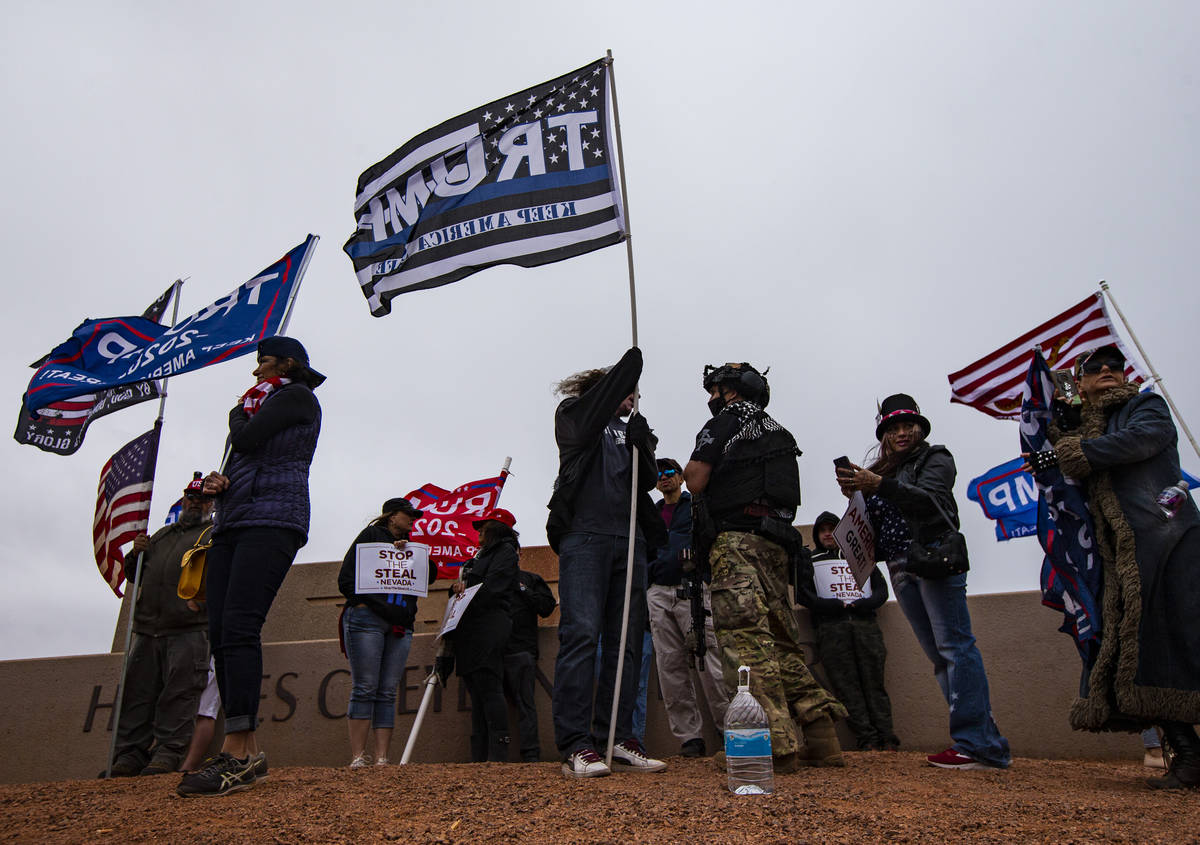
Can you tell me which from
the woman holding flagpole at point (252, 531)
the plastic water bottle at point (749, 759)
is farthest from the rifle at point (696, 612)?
the woman holding flagpole at point (252, 531)

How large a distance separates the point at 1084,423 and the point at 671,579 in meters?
3.28

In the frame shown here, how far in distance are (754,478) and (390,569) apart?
2919 millimetres

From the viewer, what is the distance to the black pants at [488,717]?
5.58m

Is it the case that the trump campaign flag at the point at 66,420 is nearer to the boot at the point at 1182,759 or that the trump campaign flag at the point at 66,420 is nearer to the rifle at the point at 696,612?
the rifle at the point at 696,612

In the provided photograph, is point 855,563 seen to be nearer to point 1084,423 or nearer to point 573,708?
point 1084,423

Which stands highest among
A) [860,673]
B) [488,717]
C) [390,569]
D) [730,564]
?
[390,569]

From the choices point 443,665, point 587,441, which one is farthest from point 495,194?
point 443,665

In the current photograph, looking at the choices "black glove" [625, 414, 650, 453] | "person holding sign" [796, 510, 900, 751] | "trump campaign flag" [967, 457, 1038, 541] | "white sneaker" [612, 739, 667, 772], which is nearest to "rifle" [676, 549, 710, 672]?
"white sneaker" [612, 739, 667, 772]

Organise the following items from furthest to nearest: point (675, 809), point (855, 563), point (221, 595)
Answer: point (855, 563) → point (221, 595) → point (675, 809)

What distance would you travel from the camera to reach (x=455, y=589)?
6605mm

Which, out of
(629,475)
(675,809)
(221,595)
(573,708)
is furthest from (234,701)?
(629,475)

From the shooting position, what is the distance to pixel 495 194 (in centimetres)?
570

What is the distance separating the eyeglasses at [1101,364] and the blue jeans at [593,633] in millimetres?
2474

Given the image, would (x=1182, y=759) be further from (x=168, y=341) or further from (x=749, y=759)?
(x=168, y=341)
